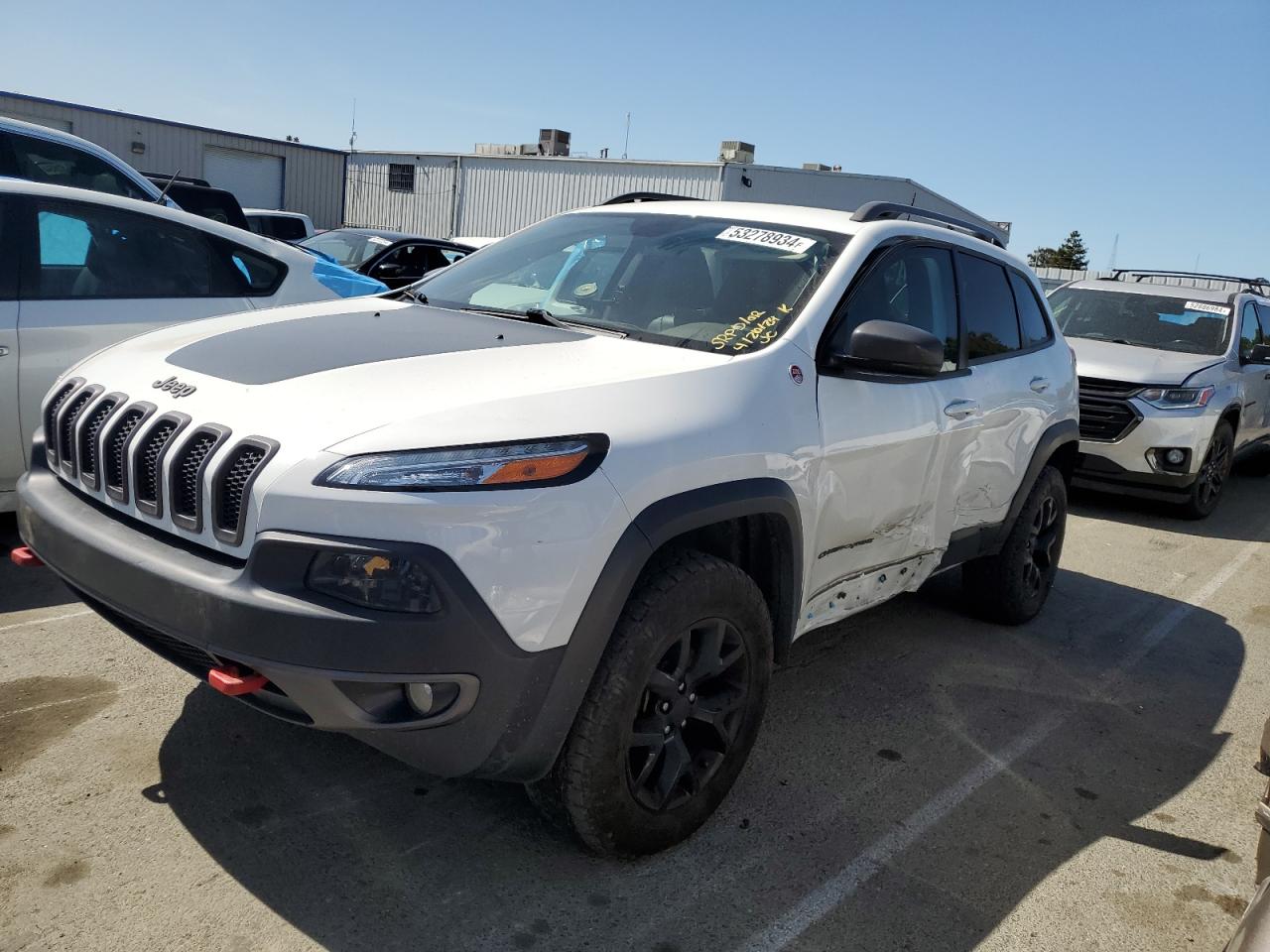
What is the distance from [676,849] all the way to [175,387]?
1.87 metres

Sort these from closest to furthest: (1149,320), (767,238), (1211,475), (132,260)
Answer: (767,238) → (132,260) → (1211,475) → (1149,320)

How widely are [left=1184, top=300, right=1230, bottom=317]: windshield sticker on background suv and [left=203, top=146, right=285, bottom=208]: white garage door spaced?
25.6 metres

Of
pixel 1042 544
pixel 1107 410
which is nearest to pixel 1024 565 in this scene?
pixel 1042 544

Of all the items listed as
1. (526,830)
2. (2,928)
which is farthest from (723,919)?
(2,928)

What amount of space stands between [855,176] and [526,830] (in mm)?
26790

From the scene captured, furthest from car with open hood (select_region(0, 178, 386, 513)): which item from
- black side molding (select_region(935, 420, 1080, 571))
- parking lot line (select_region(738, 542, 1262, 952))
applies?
parking lot line (select_region(738, 542, 1262, 952))

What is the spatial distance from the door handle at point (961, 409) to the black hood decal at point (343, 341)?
1.55 m

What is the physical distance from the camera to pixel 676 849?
3039 millimetres

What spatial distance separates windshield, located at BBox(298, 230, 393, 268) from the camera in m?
14.1

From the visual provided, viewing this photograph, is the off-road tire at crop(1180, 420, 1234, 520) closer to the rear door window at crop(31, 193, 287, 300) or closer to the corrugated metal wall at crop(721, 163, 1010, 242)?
the rear door window at crop(31, 193, 287, 300)

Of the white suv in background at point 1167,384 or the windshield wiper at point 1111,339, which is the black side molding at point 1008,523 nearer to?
the white suv in background at point 1167,384

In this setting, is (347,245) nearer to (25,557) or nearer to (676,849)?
(25,557)

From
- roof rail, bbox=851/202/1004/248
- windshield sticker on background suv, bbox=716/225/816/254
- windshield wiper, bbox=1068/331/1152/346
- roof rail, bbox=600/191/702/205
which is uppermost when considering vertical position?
roof rail, bbox=851/202/1004/248

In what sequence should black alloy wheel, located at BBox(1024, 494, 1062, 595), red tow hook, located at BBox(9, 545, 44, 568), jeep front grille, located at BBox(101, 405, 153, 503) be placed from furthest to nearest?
1. black alloy wheel, located at BBox(1024, 494, 1062, 595)
2. red tow hook, located at BBox(9, 545, 44, 568)
3. jeep front grille, located at BBox(101, 405, 153, 503)
